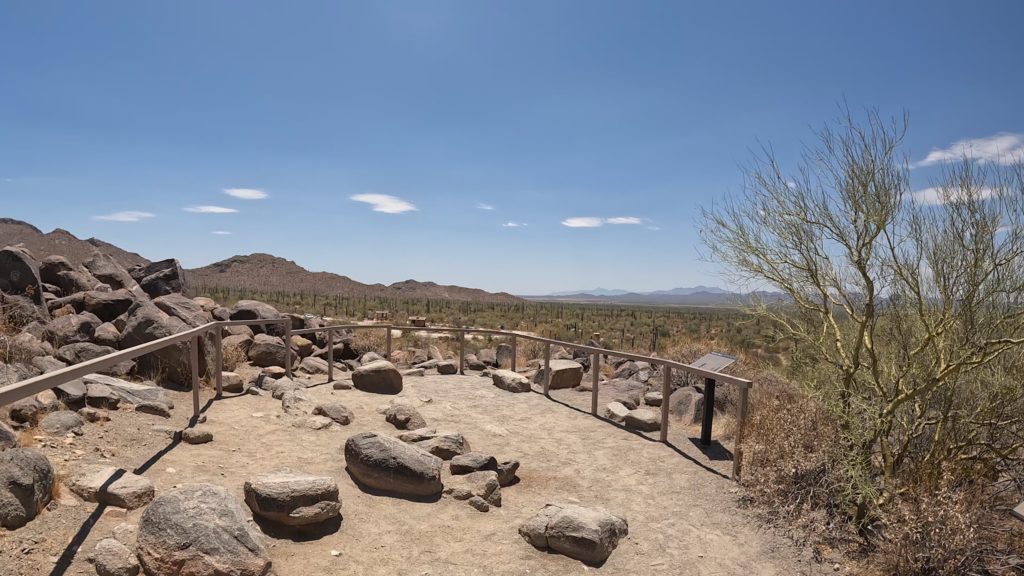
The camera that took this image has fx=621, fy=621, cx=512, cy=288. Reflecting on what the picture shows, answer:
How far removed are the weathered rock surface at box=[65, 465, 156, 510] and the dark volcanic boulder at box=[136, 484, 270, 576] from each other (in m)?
0.46

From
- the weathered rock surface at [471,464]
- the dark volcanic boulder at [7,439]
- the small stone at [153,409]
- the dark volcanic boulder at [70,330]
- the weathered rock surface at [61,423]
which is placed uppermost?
the dark volcanic boulder at [70,330]

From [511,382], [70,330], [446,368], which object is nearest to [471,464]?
[511,382]

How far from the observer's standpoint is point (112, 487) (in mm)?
4535

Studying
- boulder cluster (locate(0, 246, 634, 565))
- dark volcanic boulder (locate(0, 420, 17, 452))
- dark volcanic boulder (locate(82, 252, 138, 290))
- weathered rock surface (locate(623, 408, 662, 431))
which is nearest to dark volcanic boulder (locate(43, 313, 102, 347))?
boulder cluster (locate(0, 246, 634, 565))

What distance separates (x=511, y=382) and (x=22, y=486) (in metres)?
7.99

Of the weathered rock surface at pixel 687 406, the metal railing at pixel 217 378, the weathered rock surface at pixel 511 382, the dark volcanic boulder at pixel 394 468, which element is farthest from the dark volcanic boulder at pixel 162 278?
the weathered rock surface at pixel 687 406

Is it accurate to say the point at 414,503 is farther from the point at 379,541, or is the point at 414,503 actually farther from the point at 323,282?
the point at 323,282

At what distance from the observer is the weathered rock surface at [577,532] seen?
16.3 ft

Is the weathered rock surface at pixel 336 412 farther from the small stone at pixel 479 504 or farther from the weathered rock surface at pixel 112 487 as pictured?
the weathered rock surface at pixel 112 487

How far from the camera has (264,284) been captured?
80.1 meters

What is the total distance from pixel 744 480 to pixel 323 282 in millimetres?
81687

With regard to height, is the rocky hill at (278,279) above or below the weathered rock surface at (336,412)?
above

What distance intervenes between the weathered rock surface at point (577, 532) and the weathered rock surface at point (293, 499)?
1639 millimetres

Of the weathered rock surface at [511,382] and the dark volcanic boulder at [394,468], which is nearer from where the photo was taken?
the dark volcanic boulder at [394,468]
